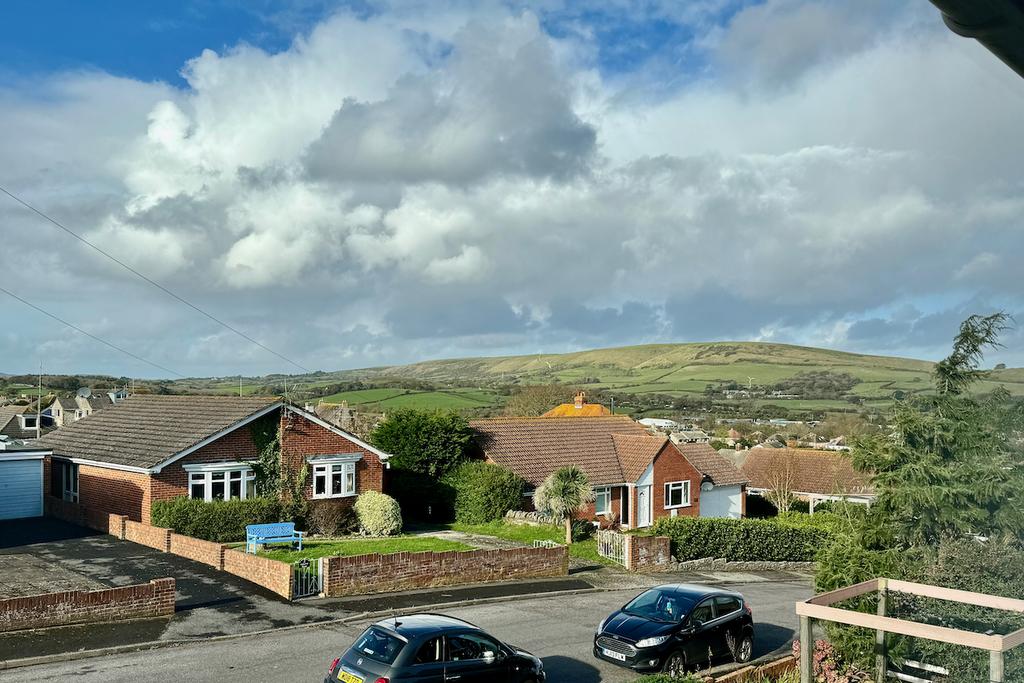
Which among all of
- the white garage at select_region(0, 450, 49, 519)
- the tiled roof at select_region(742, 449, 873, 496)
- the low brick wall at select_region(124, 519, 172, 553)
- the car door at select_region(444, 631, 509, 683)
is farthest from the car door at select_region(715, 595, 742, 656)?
the tiled roof at select_region(742, 449, 873, 496)

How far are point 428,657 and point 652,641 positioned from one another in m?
5.46

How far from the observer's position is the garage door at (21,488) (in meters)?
33.6

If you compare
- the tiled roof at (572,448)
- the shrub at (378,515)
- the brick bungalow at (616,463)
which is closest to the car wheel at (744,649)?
the shrub at (378,515)

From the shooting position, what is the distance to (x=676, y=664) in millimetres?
16969

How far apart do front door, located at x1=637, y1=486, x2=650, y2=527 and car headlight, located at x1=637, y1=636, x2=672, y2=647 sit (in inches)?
1006

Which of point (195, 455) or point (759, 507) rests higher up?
point (195, 455)

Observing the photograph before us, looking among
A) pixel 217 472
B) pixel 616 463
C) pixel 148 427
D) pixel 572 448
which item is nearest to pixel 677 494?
pixel 616 463

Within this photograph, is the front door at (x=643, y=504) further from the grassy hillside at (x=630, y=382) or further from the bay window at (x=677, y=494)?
the grassy hillside at (x=630, y=382)

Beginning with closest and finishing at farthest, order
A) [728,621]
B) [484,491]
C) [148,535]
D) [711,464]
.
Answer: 1. [728,621]
2. [148,535]
3. [484,491]
4. [711,464]

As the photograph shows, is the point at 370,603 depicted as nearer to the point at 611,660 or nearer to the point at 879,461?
the point at 611,660

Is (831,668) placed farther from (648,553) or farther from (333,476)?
(333,476)

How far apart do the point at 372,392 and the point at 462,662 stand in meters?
106

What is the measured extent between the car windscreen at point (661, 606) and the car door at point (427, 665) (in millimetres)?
5796

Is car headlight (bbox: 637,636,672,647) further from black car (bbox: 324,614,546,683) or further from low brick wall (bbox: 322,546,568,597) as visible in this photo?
low brick wall (bbox: 322,546,568,597)
